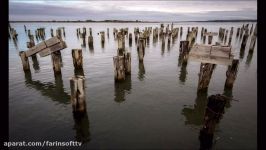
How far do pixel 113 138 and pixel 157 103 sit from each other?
2.69 m

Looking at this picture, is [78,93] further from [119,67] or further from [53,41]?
[53,41]

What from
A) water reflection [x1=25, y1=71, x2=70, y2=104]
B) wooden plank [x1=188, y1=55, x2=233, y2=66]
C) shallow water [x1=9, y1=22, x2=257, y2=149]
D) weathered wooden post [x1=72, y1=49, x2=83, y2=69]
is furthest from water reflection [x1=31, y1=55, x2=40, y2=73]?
wooden plank [x1=188, y1=55, x2=233, y2=66]

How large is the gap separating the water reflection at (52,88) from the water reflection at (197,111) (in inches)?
177

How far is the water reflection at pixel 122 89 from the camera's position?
27.6ft

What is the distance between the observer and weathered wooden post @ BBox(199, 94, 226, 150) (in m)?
4.87

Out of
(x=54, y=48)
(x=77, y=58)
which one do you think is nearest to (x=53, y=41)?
(x=54, y=48)

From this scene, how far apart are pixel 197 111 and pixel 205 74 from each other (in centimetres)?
161

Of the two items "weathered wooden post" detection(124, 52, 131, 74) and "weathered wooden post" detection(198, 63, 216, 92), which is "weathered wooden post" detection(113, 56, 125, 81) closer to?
"weathered wooden post" detection(124, 52, 131, 74)

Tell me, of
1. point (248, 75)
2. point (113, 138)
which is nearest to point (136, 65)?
point (248, 75)

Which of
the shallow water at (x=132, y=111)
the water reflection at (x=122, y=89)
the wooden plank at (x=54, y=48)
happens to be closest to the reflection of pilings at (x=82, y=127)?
the shallow water at (x=132, y=111)

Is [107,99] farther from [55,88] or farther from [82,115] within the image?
[55,88]

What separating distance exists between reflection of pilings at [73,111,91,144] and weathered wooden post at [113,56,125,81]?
119 inches

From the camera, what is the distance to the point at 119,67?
9297 mm

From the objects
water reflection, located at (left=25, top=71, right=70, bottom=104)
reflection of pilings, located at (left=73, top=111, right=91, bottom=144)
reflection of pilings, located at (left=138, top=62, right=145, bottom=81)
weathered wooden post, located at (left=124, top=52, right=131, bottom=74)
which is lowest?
reflection of pilings, located at (left=73, top=111, right=91, bottom=144)
